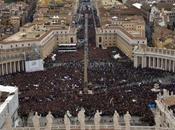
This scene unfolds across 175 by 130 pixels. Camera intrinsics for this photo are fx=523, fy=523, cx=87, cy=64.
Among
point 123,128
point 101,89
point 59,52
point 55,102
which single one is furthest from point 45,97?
point 59,52

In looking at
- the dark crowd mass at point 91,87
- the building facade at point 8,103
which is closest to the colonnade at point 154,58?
the dark crowd mass at point 91,87

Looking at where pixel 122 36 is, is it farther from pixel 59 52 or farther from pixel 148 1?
pixel 148 1

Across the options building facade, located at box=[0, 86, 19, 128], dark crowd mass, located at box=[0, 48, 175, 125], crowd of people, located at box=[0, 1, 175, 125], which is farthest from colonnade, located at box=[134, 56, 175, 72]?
building facade, located at box=[0, 86, 19, 128]

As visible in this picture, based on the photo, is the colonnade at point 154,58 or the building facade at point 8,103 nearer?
the building facade at point 8,103

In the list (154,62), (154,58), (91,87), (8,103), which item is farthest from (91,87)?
(8,103)

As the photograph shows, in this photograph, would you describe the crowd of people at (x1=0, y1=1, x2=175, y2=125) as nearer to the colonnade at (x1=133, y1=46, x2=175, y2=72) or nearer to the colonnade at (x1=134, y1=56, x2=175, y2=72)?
the colonnade at (x1=134, y1=56, x2=175, y2=72)

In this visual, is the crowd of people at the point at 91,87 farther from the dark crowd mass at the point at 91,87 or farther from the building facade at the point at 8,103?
the building facade at the point at 8,103

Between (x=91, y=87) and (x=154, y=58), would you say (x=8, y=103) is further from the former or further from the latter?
(x=154, y=58)
